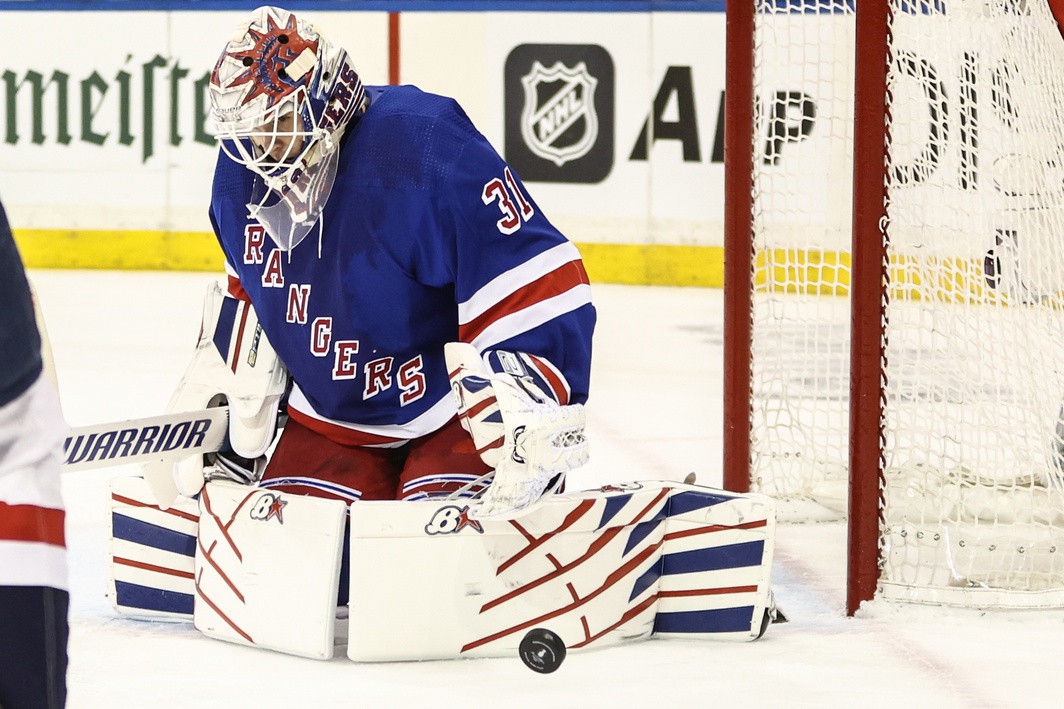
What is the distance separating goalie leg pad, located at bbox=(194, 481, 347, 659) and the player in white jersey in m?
0.98

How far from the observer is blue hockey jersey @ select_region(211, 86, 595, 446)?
1924 millimetres

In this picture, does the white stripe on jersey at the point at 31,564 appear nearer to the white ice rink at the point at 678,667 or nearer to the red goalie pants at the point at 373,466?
the white ice rink at the point at 678,667

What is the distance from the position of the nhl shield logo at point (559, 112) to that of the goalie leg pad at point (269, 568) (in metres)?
4.71

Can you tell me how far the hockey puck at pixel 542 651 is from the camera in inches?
71.7

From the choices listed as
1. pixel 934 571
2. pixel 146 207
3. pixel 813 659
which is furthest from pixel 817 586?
pixel 146 207

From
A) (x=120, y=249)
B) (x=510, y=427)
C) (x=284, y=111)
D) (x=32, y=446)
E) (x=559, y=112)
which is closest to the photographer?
(x=32, y=446)

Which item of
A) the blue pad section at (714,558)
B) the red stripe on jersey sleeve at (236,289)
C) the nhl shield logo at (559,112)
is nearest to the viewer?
the blue pad section at (714,558)

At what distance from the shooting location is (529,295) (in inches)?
75.4

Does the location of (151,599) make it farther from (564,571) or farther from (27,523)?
(27,523)

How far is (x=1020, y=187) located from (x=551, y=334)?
96 cm

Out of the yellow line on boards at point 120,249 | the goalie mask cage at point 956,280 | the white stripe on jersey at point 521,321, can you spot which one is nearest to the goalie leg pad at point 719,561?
the goalie mask cage at point 956,280

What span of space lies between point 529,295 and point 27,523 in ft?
3.50

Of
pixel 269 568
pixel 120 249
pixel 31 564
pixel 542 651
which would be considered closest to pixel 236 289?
pixel 269 568

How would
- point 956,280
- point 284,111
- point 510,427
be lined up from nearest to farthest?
1. point 510,427
2. point 284,111
3. point 956,280
